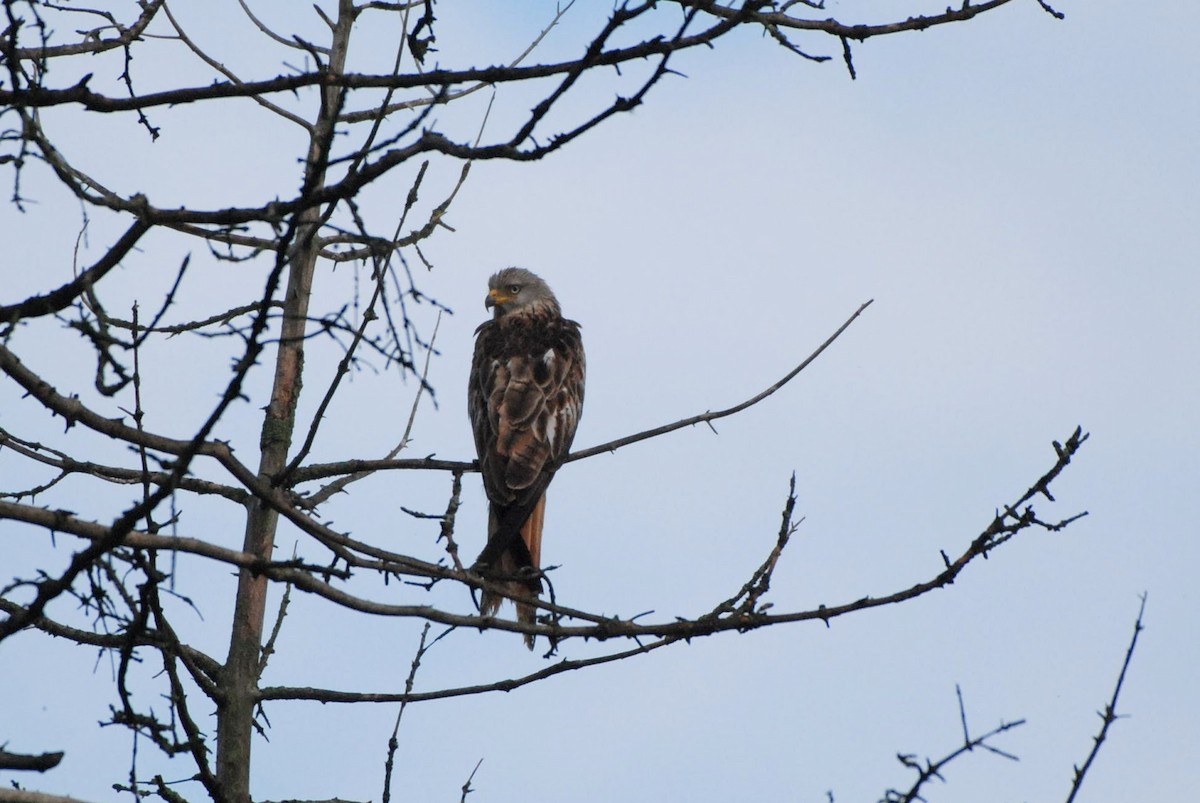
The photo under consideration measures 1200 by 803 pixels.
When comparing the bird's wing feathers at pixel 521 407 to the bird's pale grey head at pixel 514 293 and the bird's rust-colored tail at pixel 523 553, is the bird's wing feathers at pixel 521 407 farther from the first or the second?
the bird's pale grey head at pixel 514 293

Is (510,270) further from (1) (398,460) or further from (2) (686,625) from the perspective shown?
(2) (686,625)

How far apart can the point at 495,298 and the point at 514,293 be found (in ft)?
0.53

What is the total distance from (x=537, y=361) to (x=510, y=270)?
1.75 metres

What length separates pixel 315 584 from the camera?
3.31 m

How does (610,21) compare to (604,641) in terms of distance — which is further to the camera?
(604,641)

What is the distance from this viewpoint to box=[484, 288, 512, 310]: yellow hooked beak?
896 centimetres

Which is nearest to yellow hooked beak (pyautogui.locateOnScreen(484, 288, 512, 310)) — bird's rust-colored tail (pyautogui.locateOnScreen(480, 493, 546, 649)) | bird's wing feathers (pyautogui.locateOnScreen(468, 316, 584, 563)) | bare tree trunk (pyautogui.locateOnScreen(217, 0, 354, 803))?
bird's wing feathers (pyautogui.locateOnScreen(468, 316, 584, 563))

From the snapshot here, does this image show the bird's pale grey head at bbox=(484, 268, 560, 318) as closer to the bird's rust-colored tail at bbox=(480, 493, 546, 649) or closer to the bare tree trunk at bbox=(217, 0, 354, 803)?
the bird's rust-colored tail at bbox=(480, 493, 546, 649)

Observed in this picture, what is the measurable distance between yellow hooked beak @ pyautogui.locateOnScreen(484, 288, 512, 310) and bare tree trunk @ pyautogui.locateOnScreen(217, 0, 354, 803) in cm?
330

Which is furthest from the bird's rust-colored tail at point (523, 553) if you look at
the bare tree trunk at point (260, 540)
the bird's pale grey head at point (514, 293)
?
the bird's pale grey head at point (514, 293)

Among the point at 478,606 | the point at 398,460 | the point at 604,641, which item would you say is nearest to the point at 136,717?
the point at 478,606

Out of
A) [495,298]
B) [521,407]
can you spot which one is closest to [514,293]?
[495,298]

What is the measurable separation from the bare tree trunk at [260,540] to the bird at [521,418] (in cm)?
91

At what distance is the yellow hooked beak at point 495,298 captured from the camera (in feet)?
29.4
